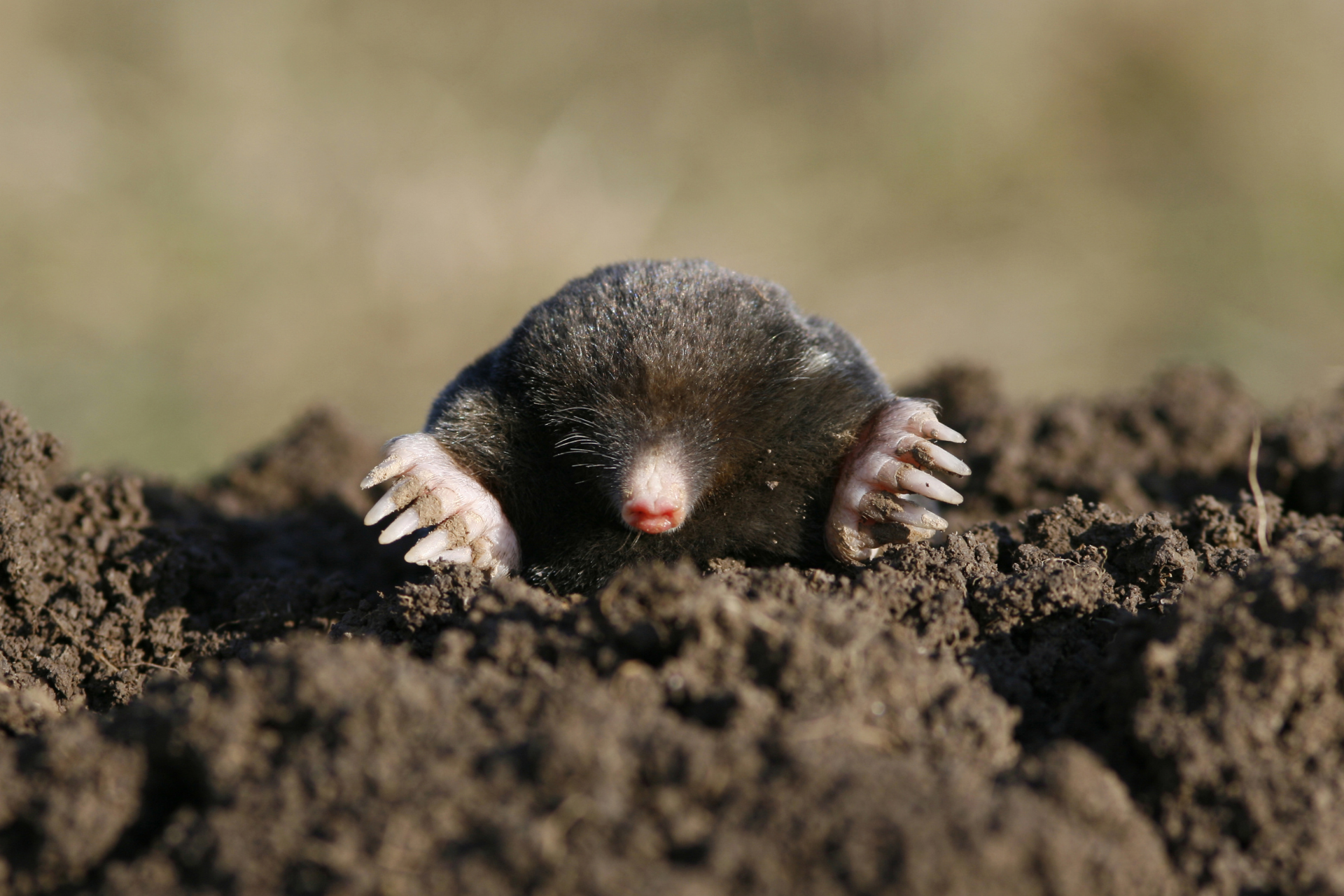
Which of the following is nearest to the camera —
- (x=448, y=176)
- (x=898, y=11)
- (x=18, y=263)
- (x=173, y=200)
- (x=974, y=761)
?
(x=974, y=761)

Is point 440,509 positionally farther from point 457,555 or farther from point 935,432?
point 935,432

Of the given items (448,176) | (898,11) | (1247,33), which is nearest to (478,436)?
(448,176)

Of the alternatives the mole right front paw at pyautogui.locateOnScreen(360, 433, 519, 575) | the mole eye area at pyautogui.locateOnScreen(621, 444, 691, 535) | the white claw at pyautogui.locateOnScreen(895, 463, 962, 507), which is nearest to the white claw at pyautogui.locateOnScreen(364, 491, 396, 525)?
the mole right front paw at pyautogui.locateOnScreen(360, 433, 519, 575)

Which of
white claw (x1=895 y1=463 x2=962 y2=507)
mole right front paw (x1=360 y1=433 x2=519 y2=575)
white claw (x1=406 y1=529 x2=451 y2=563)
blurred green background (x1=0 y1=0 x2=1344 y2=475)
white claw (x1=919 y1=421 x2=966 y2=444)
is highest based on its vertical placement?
blurred green background (x1=0 y1=0 x2=1344 y2=475)

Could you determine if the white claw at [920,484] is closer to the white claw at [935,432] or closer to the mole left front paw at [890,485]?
the mole left front paw at [890,485]

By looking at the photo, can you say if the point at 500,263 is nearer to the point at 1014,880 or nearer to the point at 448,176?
the point at 448,176

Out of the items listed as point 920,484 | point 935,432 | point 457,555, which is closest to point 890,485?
point 920,484

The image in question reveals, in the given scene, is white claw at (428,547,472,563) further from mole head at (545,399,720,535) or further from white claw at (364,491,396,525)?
mole head at (545,399,720,535)

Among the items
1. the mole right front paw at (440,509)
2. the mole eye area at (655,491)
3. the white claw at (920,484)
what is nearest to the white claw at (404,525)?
the mole right front paw at (440,509)
